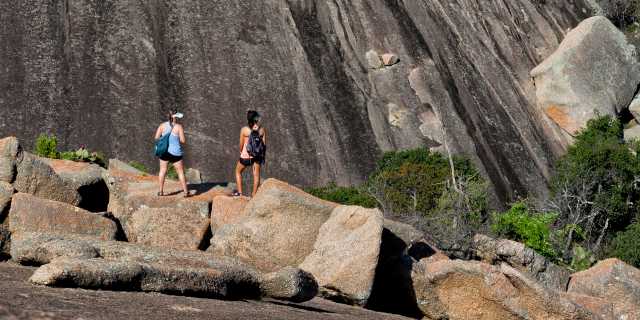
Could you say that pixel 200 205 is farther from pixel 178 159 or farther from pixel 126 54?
pixel 126 54

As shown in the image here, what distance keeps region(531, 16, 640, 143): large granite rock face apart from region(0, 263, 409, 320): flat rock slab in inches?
1354

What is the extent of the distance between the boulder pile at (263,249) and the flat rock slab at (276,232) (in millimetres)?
13

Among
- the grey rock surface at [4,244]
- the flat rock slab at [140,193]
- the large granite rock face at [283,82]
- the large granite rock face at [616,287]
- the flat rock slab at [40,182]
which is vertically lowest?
the large granite rock face at [616,287]

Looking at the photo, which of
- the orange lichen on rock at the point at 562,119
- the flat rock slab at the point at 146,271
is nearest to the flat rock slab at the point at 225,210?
the flat rock slab at the point at 146,271

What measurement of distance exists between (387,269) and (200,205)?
3.11 m

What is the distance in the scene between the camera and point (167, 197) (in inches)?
608

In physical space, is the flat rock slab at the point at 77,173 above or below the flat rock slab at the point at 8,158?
below

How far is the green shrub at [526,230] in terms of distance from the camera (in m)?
24.5

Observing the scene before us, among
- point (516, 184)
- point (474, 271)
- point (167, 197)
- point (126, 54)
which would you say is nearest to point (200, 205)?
point (167, 197)

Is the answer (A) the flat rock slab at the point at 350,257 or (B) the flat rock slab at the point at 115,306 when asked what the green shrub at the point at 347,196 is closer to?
(A) the flat rock slab at the point at 350,257

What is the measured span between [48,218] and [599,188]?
2678 cm

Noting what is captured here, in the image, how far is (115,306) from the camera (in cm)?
859

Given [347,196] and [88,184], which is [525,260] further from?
[347,196]

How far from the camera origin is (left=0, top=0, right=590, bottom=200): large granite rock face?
31375mm
